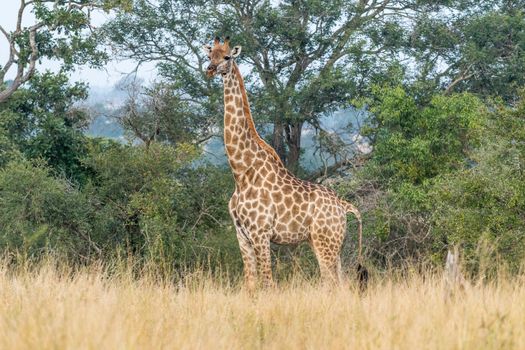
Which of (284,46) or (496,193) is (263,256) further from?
(284,46)

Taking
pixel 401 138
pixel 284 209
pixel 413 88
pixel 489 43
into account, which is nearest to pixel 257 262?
pixel 284 209

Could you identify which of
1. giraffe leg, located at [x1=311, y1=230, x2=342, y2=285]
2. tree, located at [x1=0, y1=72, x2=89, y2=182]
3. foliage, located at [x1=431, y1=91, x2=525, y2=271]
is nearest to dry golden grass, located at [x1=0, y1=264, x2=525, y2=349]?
giraffe leg, located at [x1=311, y1=230, x2=342, y2=285]

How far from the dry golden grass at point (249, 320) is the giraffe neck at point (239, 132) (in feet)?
11.7

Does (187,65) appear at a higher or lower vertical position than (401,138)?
higher

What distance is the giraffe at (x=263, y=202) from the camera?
12.4 metres

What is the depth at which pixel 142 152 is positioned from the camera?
19.1m

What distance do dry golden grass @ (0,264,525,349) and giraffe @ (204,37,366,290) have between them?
292cm

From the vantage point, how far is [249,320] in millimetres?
7996

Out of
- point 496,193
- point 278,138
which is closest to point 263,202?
point 496,193

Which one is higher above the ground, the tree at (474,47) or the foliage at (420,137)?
the tree at (474,47)

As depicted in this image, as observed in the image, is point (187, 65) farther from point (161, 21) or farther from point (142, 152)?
point (142, 152)

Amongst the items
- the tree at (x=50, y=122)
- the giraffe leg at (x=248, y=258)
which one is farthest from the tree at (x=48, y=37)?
the giraffe leg at (x=248, y=258)

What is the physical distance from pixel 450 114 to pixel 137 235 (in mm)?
7116

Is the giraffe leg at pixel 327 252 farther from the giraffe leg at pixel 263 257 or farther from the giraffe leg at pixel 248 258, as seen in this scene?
the giraffe leg at pixel 248 258
